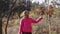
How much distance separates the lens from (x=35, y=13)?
4.23 meters

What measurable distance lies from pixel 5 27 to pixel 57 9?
1.44 m

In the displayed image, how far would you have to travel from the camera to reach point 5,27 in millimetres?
4297

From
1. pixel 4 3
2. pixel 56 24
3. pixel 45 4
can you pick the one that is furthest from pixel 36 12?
pixel 4 3

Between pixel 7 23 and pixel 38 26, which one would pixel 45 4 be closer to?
pixel 38 26

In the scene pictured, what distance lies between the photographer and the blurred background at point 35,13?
4199mm

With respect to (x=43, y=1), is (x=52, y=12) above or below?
below

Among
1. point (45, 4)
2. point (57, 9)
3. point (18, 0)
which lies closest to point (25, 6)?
point (18, 0)

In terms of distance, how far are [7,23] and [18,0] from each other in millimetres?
668

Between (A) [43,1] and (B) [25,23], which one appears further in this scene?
(A) [43,1]

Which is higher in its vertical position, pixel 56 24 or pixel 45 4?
pixel 45 4

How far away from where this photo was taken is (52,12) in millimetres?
4199

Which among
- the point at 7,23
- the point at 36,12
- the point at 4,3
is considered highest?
the point at 4,3

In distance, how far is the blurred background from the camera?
13.8 feet

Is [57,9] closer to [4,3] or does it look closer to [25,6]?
[25,6]
